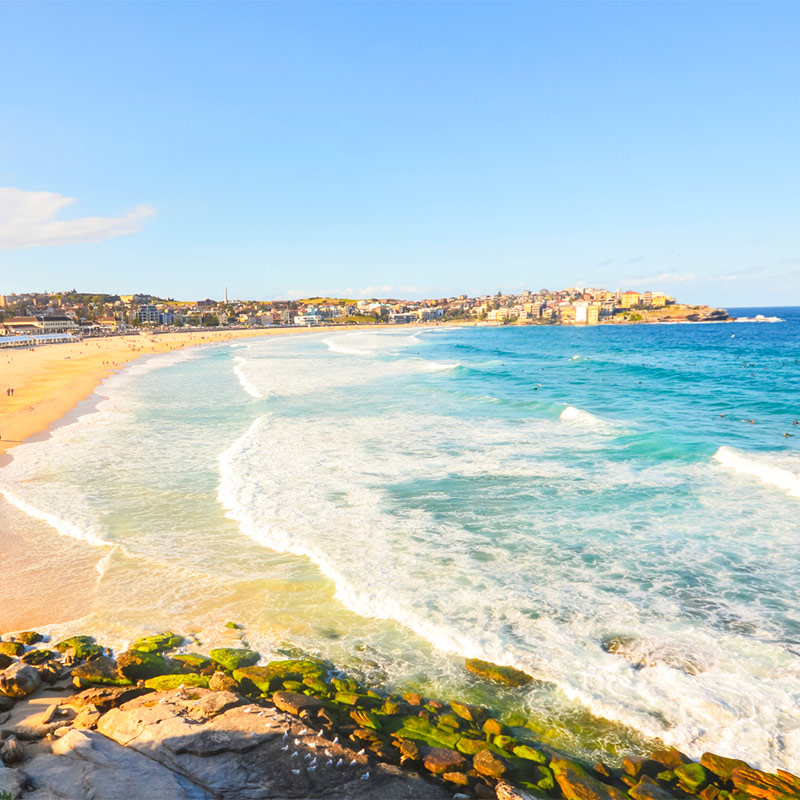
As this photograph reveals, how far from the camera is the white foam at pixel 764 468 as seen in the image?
45.3ft

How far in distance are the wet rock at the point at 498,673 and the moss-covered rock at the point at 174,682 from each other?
3252 millimetres

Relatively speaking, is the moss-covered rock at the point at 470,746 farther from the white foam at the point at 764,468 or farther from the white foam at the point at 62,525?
the white foam at the point at 764,468

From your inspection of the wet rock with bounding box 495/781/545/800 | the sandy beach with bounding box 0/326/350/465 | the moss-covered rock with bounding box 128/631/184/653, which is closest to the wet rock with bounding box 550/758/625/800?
the wet rock with bounding box 495/781/545/800

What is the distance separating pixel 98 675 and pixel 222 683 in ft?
5.13

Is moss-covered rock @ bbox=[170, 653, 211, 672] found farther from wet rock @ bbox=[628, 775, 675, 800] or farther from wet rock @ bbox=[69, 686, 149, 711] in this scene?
wet rock @ bbox=[628, 775, 675, 800]

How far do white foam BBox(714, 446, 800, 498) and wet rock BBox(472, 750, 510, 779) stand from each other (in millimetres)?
11968

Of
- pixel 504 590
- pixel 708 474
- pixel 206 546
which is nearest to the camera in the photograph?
pixel 504 590

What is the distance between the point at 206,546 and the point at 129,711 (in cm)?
491

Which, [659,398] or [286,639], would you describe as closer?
[286,639]

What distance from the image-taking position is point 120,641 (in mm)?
7332

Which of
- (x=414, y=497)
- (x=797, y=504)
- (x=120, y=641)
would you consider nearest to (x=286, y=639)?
(x=120, y=641)

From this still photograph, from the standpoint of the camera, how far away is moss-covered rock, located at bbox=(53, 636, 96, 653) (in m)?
7.05

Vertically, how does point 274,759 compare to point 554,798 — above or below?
above

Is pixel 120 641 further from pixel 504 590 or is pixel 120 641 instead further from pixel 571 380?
pixel 571 380
